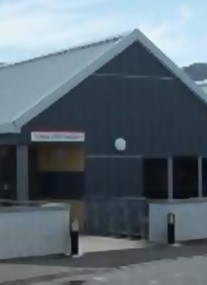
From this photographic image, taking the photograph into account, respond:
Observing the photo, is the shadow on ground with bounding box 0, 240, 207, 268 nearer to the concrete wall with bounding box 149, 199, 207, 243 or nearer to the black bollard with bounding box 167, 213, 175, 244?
the black bollard with bounding box 167, 213, 175, 244

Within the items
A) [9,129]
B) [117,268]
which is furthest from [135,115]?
[117,268]

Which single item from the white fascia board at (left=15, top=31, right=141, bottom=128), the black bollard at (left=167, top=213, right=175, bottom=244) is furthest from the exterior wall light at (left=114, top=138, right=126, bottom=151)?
the black bollard at (left=167, top=213, right=175, bottom=244)

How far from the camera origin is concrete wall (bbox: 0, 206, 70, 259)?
17031 mm

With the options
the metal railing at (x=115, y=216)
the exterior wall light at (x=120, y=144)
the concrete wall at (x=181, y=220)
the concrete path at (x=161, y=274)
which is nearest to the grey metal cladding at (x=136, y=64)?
the exterior wall light at (x=120, y=144)

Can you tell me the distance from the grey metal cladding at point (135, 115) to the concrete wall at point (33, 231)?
499 centimetres

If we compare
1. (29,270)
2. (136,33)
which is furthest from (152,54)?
(29,270)

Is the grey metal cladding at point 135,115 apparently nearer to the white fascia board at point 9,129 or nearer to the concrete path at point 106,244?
the white fascia board at point 9,129

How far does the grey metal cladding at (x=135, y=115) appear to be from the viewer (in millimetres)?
23109

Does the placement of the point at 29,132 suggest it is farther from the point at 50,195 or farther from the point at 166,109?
the point at 166,109

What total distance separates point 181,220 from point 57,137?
A: 15.2 feet

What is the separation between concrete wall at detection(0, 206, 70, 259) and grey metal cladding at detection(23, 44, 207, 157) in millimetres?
4995

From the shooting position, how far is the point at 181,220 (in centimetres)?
2020

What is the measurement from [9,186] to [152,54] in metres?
6.07

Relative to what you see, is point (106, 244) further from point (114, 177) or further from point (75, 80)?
point (75, 80)
